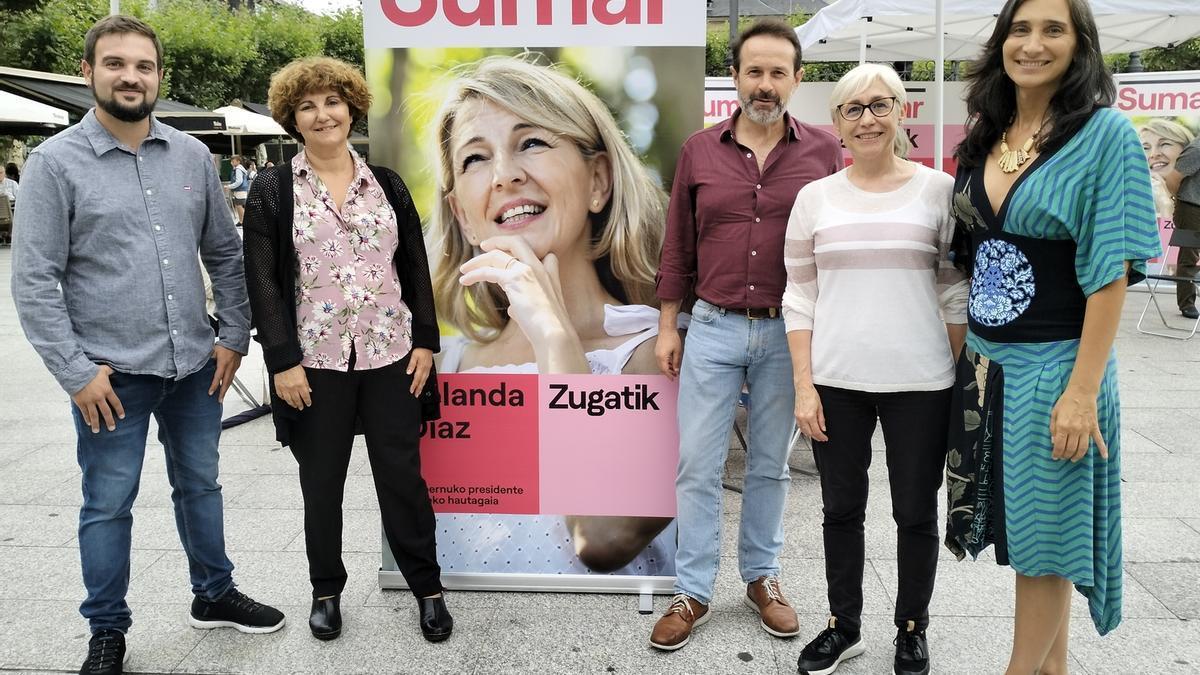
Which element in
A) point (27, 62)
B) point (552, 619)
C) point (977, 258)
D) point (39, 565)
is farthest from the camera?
point (27, 62)

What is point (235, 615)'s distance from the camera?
9.05ft

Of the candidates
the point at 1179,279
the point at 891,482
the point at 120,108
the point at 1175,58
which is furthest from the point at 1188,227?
the point at 1175,58

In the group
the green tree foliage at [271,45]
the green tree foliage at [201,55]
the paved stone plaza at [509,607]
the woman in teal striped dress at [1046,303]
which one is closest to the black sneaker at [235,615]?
the paved stone plaza at [509,607]

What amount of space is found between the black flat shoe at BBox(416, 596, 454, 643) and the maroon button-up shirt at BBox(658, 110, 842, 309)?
4.31 feet

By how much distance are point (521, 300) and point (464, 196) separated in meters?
0.39

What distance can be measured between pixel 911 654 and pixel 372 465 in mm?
1714

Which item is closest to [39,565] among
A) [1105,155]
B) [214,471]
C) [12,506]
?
[12,506]

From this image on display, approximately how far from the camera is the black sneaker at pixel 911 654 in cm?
243

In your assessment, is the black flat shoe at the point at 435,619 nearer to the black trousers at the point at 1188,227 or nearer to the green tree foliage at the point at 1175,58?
the black trousers at the point at 1188,227

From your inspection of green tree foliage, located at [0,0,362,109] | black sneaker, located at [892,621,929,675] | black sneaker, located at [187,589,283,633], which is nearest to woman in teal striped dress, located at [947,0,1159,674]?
black sneaker, located at [892,621,929,675]

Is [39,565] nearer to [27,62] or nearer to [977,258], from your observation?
[977,258]

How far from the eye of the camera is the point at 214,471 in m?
2.70

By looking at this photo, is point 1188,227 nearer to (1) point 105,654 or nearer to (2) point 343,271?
(2) point 343,271

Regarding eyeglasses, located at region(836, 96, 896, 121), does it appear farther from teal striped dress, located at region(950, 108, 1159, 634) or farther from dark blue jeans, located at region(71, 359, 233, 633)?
dark blue jeans, located at region(71, 359, 233, 633)
